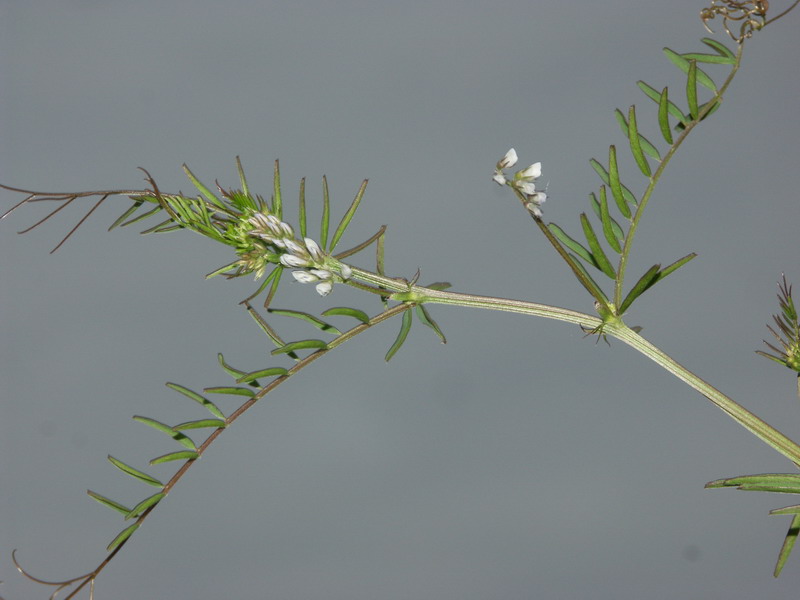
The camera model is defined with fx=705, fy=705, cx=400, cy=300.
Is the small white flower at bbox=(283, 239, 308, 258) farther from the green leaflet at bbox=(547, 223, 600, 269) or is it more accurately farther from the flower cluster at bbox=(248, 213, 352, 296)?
the green leaflet at bbox=(547, 223, 600, 269)

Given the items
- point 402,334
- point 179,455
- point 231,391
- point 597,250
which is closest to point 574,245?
point 597,250

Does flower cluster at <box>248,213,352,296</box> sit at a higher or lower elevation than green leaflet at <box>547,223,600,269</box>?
lower

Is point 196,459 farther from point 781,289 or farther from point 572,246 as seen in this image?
point 781,289

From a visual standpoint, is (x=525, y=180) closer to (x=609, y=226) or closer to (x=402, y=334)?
(x=609, y=226)

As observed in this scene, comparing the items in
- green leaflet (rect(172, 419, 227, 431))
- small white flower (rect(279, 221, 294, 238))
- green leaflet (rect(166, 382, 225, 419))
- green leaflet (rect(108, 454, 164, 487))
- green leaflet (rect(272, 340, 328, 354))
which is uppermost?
small white flower (rect(279, 221, 294, 238))

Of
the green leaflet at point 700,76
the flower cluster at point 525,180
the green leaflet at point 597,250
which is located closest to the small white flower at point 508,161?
the flower cluster at point 525,180

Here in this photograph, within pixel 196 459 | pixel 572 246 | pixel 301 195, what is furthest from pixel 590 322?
pixel 196 459

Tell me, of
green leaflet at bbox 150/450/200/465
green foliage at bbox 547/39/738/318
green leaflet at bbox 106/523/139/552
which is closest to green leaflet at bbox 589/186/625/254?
green foliage at bbox 547/39/738/318
